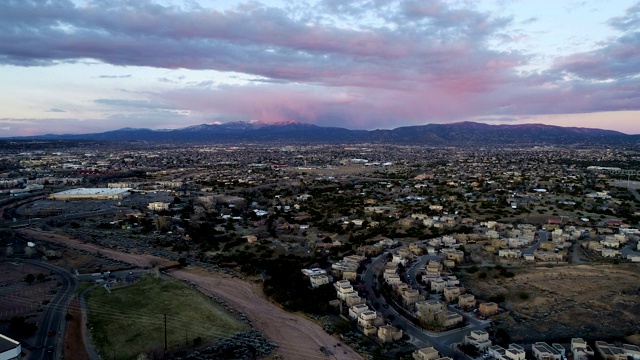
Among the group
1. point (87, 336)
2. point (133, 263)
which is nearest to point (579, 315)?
point (87, 336)

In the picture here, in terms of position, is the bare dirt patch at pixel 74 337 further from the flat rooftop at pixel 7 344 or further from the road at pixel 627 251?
the road at pixel 627 251

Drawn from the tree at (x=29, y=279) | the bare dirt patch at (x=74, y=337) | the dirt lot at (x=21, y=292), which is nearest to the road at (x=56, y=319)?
the bare dirt patch at (x=74, y=337)

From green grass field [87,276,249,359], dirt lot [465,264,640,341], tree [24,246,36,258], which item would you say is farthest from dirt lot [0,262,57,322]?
dirt lot [465,264,640,341]

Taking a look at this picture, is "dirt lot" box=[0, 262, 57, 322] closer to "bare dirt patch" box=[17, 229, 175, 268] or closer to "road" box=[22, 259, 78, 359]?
"road" box=[22, 259, 78, 359]

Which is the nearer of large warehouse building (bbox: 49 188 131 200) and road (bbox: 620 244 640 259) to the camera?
road (bbox: 620 244 640 259)

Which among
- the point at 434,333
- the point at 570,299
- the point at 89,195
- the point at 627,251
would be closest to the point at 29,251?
the point at 89,195

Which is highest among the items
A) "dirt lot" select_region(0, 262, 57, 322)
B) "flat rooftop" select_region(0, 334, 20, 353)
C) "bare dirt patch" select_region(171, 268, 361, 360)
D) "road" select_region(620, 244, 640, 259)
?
"road" select_region(620, 244, 640, 259)
